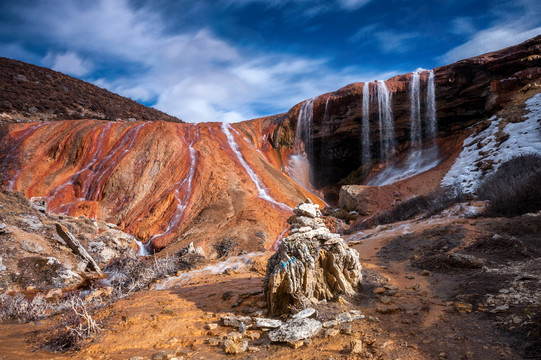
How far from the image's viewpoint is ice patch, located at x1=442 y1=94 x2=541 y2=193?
13.8 metres

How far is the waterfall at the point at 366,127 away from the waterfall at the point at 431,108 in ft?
13.8

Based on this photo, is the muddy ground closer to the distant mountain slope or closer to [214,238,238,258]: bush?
[214,238,238,258]: bush

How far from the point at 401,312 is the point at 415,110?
21.7m

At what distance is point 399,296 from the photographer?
4.38 meters

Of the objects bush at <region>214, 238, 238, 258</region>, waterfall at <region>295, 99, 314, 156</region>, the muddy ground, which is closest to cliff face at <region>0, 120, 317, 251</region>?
bush at <region>214, 238, 238, 258</region>

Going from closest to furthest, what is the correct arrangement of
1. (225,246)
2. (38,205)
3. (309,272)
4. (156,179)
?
(309,272)
(225,246)
(38,205)
(156,179)

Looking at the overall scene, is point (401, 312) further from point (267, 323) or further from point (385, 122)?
point (385, 122)

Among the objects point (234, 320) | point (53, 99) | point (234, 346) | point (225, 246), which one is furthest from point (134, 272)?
point (53, 99)

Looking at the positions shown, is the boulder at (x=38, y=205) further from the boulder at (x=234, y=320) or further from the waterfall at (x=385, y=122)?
the waterfall at (x=385, y=122)

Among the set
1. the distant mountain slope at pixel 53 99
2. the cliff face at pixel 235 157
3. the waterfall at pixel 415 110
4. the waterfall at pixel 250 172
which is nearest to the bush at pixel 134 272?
the cliff face at pixel 235 157

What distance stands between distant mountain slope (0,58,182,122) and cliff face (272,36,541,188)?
25375mm

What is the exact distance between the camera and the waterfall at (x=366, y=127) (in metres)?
23.3

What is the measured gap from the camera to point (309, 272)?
454 cm

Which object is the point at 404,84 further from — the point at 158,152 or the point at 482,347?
the point at 482,347
